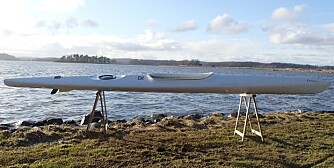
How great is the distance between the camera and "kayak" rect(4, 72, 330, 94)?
738 centimetres

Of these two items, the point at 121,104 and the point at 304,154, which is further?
the point at 121,104

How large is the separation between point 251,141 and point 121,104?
43.1ft

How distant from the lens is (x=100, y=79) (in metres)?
7.66

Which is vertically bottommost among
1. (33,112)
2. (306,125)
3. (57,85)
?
(33,112)

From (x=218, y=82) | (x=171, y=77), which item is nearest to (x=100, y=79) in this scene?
(x=171, y=77)

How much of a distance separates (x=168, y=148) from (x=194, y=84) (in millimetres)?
1771

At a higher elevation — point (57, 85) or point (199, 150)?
point (57, 85)

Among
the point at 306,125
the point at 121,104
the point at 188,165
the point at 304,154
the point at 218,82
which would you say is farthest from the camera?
the point at 121,104

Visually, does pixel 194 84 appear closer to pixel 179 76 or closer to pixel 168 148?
pixel 179 76

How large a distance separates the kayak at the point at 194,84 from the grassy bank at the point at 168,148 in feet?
3.19

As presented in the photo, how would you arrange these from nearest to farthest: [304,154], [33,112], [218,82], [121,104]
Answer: [304,154], [218,82], [33,112], [121,104]

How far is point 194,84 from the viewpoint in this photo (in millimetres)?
7406

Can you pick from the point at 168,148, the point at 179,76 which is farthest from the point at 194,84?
the point at 168,148

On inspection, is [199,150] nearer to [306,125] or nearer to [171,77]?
[171,77]
